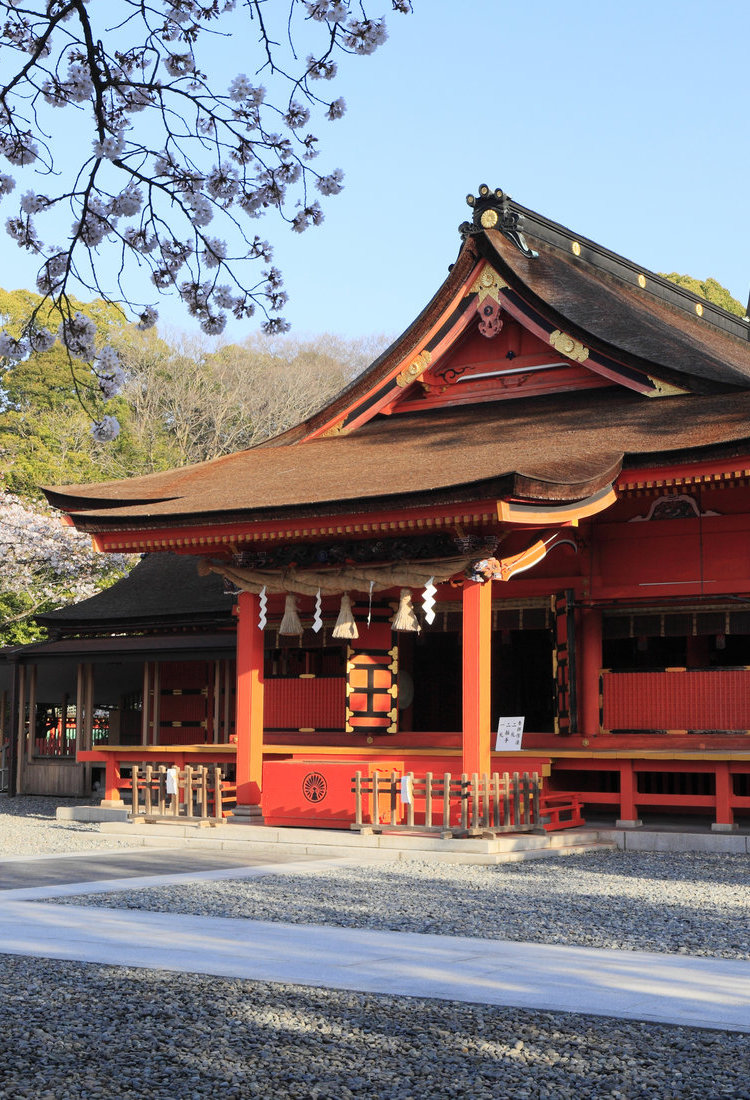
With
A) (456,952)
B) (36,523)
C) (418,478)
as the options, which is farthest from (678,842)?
(36,523)

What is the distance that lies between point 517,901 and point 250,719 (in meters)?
7.36

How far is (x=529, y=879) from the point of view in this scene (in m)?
13.2

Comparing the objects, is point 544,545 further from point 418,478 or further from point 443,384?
point 443,384

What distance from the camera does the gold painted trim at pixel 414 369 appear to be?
2106 centimetres

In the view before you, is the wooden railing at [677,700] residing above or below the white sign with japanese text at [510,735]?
above

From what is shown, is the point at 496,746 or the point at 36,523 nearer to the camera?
the point at 496,746

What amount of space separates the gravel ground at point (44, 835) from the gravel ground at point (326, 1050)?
8.83 meters

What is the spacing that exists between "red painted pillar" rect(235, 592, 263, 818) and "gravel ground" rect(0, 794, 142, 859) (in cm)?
180

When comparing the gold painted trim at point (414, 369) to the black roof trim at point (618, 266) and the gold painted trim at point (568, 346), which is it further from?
the black roof trim at point (618, 266)

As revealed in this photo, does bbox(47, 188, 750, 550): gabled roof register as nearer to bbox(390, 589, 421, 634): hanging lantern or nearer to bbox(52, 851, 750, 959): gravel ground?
bbox(390, 589, 421, 634): hanging lantern

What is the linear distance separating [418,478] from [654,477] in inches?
120

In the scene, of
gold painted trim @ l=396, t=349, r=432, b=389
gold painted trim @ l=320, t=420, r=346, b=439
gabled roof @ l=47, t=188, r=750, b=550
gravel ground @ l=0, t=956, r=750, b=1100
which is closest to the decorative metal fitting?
gabled roof @ l=47, t=188, r=750, b=550

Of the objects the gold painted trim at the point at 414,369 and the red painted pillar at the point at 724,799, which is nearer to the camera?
the red painted pillar at the point at 724,799

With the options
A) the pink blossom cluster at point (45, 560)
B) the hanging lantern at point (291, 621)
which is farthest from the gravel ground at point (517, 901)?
the pink blossom cluster at point (45, 560)
